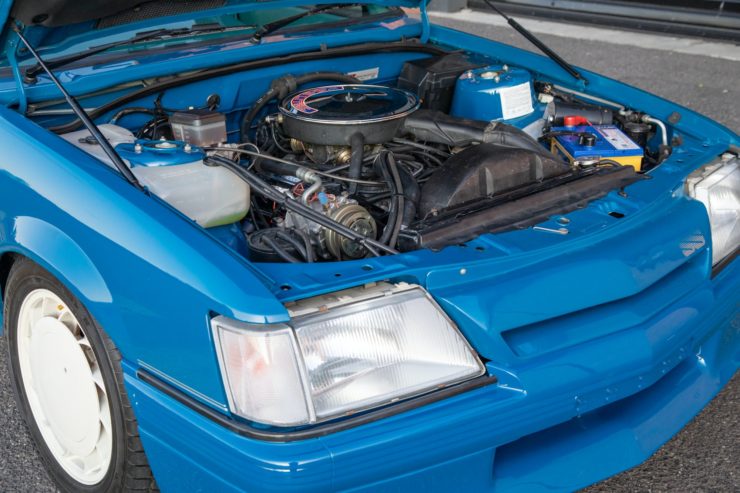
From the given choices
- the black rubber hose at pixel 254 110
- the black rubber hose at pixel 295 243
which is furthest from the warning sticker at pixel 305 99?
the black rubber hose at pixel 295 243

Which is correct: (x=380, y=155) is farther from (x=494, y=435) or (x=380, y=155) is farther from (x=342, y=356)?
(x=494, y=435)

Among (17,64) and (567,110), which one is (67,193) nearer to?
(17,64)

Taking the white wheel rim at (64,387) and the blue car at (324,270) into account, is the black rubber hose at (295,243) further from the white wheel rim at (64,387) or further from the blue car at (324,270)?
the white wheel rim at (64,387)

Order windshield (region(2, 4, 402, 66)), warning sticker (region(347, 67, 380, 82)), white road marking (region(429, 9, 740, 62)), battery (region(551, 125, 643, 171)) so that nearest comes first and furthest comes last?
1. windshield (region(2, 4, 402, 66))
2. battery (region(551, 125, 643, 171))
3. warning sticker (region(347, 67, 380, 82))
4. white road marking (region(429, 9, 740, 62))

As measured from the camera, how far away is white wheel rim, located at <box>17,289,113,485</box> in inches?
72.6

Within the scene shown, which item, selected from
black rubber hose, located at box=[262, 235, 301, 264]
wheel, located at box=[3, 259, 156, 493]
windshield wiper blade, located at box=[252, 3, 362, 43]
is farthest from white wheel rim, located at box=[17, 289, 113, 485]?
windshield wiper blade, located at box=[252, 3, 362, 43]

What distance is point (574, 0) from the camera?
296 inches

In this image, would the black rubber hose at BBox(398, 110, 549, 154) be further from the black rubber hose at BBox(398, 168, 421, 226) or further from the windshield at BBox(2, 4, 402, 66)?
the windshield at BBox(2, 4, 402, 66)

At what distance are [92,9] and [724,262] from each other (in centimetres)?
171

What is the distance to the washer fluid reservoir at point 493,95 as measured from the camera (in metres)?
2.61

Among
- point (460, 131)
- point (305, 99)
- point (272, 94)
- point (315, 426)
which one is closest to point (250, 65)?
point (272, 94)

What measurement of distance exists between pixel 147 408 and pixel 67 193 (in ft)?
1.61

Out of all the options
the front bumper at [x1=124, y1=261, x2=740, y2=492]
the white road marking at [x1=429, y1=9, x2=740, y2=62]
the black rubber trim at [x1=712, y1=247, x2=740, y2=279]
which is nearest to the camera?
the front bumper at [x1=124, y1=261, x2=740, y2=492]

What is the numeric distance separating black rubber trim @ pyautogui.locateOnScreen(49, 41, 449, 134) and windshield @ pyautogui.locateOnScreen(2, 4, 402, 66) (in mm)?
122
